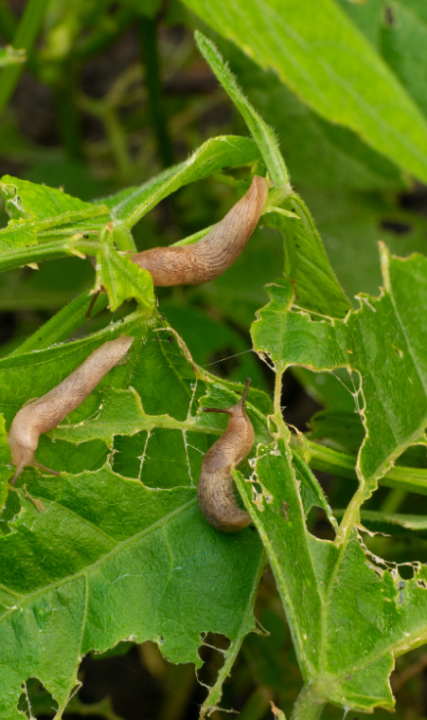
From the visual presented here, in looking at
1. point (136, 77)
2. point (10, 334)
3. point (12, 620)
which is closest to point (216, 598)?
point (12, 620)

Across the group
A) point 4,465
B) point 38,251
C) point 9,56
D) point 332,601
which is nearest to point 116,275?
point 38,251

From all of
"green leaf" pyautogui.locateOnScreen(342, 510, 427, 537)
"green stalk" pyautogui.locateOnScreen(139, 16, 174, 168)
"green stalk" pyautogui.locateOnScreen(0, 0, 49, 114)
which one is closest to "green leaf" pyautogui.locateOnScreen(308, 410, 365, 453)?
"green leaf" pyautogui.locateOnScreen(342, 510, 427, 537)

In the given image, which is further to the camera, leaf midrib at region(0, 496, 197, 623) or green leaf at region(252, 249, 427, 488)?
green leaf at region(252, 249, 427, 488)

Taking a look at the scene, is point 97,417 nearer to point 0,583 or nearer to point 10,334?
point 0,583

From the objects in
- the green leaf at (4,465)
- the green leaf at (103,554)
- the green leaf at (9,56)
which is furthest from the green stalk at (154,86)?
the green leaf at (4,465)

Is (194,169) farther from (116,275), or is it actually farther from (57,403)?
(57,403)

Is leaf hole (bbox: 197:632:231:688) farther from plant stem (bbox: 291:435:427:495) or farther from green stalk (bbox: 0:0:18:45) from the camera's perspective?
green stalk (bbox: 0:0:18:45)

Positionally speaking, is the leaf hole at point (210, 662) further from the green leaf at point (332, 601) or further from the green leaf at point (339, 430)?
the green leaf at point (332, 601)
